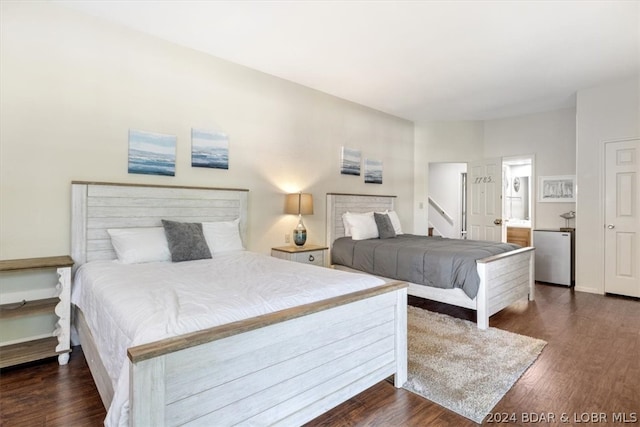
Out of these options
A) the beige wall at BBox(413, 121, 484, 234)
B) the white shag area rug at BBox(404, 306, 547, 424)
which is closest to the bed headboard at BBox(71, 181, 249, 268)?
the white shag area rug at BBox(404, 306, 547, 424)

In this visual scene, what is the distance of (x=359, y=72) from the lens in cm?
386

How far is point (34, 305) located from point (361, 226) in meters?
3.37

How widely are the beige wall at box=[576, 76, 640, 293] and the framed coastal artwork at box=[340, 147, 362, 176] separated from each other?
300cm

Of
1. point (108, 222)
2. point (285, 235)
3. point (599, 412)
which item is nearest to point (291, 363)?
point (599, 412)

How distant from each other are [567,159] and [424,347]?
4.45 meters

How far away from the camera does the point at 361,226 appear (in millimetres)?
4461

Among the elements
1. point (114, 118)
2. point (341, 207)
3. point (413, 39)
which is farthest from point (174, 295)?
point (341, 207)

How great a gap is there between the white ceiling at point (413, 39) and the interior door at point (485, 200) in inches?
62.5

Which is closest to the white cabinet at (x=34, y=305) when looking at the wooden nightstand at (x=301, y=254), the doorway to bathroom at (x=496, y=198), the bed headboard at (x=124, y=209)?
the bed headboard at (x=124, y=209)

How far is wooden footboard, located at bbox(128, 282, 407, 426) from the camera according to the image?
1184mm

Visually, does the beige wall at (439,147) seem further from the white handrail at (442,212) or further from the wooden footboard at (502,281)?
the wooden footboard at (502,281)

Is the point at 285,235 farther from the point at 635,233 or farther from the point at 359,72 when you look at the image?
the point at 635,233

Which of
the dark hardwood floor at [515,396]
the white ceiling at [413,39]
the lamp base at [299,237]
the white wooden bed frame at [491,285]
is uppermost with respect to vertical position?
the white ceiling at [413,39]

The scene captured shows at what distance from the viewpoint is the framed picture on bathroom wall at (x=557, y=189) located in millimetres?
5215
